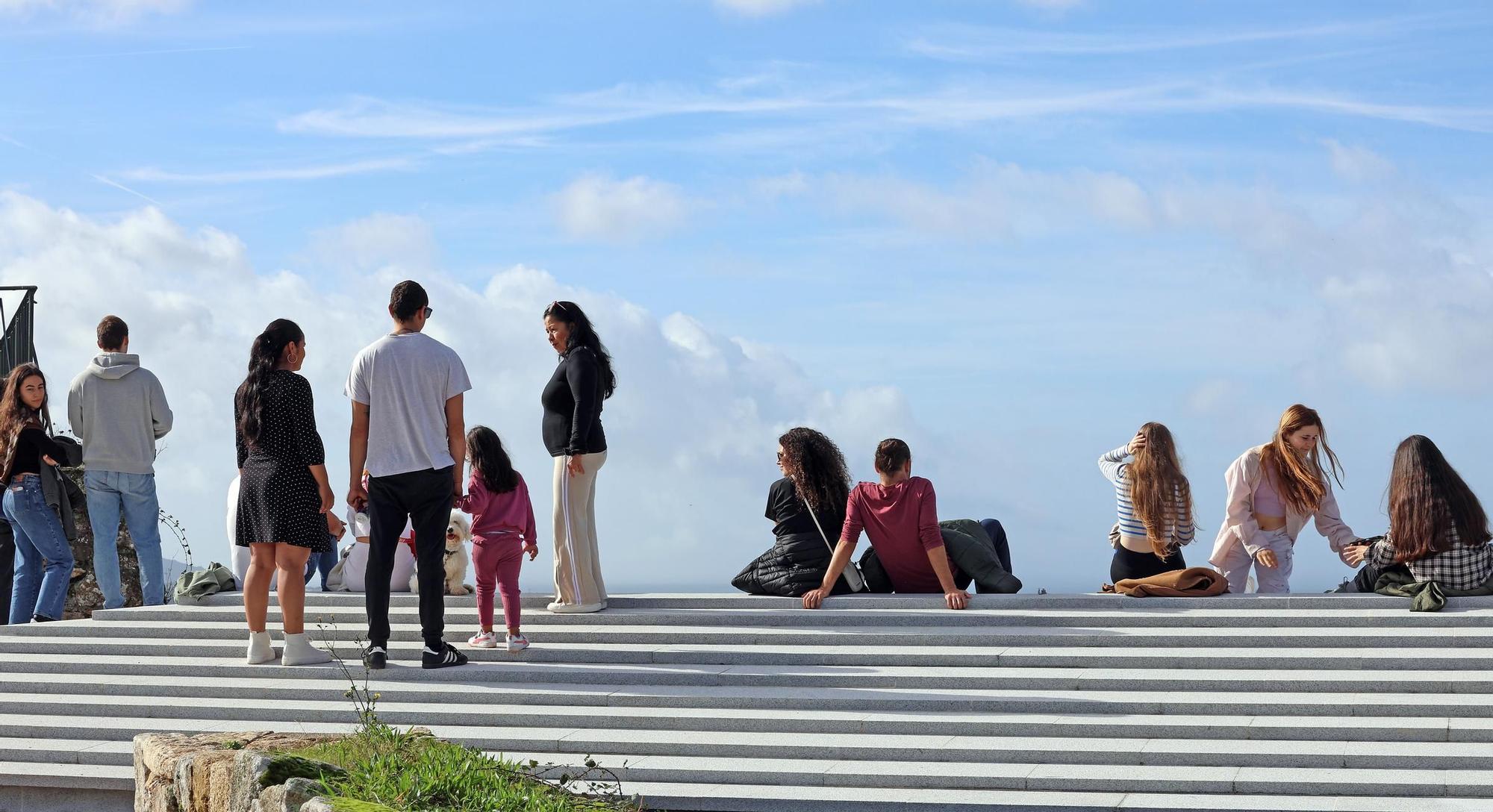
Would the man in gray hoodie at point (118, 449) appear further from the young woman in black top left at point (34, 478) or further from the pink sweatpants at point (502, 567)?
the pink sweatpants at point (502, 567)

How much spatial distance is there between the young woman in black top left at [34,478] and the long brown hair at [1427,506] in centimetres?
864

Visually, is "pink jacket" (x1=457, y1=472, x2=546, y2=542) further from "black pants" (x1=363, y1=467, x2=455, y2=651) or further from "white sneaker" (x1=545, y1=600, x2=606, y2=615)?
"white sneaker" (x1=545, y1=600, x2=606, y2=615)

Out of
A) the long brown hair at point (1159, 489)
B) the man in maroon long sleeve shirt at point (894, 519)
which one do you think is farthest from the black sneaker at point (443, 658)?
the long brown hair at point (1159, 489)

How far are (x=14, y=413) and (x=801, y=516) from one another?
5521 millimetres

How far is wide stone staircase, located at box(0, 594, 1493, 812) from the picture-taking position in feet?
21.3

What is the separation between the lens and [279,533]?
819 centimetres

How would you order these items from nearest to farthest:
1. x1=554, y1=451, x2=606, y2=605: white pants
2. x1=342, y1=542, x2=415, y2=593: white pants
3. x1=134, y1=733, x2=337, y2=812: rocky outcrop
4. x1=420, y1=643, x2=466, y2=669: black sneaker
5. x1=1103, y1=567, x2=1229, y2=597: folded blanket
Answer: x1=134, y1=733, x2=337, y2=812: rocky outcrop
x1=420, y1=643, x2=466, y2=669: black sneaker
x1=1103, y1=567, x2=1229, y2=597: folded blanket
x1=554, y1=451, x2=606, y2=605: white pants
x1=342, y1=542, x2=415, y2=593: white pants

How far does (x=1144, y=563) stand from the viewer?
9.09m

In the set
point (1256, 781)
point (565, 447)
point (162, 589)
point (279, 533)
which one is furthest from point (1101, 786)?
point (162, 589)

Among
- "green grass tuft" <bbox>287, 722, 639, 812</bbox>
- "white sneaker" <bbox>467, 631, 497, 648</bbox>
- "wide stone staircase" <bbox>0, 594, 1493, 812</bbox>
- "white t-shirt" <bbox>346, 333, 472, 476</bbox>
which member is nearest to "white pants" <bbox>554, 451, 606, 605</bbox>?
"wide stone staircase" <bbox>0, 594, 1493, 812</bbox>

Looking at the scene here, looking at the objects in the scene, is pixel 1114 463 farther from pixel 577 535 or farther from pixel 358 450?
pixel 358 450

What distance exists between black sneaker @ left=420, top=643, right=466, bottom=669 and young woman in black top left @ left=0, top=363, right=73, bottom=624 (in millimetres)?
3621

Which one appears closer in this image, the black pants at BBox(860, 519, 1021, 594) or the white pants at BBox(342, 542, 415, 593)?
the black pants at BBox(860, 519, 1021, 594)

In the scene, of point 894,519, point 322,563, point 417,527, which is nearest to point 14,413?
point 322,563
